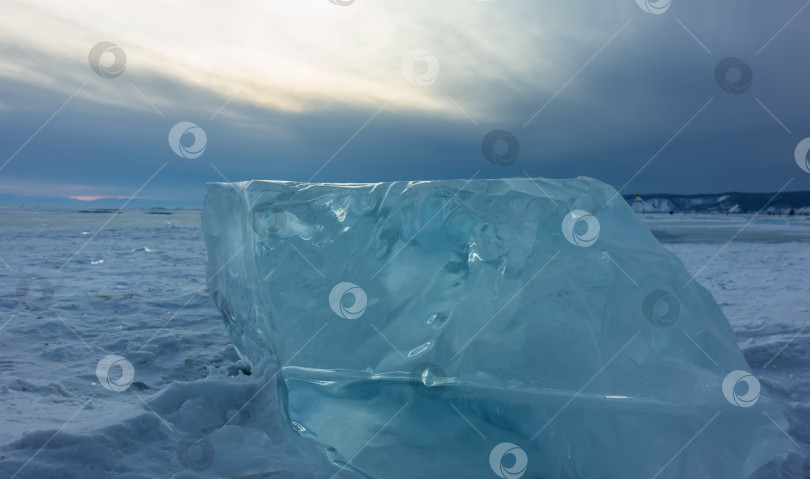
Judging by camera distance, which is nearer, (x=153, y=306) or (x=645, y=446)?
(x=645, y=446)

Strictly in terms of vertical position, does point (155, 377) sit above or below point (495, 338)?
above

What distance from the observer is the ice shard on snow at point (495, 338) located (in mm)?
2191

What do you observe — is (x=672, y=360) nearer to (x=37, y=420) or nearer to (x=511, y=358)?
(x=511, y=358)

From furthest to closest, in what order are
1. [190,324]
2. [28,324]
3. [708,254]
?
[708,254] → [190,324] → [28,324]

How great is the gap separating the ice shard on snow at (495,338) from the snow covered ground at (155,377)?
1.40ft

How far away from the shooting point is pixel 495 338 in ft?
7.73

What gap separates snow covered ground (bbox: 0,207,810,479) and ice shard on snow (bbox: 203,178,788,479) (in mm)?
428

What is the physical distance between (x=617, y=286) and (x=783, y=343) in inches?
104

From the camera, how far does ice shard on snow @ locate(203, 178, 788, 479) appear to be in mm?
2191

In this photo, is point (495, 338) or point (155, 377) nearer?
point (495, 338)

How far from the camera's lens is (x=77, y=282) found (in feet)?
21.4

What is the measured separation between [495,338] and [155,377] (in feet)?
7.99

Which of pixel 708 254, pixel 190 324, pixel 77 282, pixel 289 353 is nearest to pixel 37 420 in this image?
pixel 289 353

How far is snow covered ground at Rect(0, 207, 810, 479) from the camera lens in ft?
7.22
